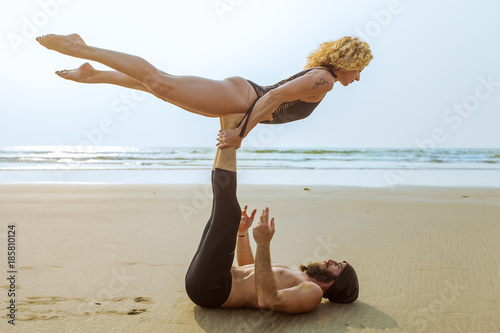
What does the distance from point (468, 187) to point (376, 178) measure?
3.22m

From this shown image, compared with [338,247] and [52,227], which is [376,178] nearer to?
[338,247]

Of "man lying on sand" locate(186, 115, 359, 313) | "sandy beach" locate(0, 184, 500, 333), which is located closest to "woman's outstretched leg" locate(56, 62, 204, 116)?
"man lying on sand" locate(186, 115, 359, 313)

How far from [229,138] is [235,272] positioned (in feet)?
3.39

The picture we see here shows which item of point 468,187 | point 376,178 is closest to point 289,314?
point 468,187

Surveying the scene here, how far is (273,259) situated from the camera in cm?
536

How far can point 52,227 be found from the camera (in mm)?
6602

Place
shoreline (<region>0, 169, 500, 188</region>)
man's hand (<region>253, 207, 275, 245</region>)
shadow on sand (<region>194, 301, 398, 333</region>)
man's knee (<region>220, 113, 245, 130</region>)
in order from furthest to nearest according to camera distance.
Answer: shoreline (<region>0, 169, 500, 188</region>) < man's knee (<region>220, 113, 245, 130</region>) < shadow on sand (<region>194, 301, 398, 333</region>) < man's hand (<region>253, 207, 275, 245</region>)

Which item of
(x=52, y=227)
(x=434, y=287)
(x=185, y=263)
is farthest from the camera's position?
(x=52, y=227)

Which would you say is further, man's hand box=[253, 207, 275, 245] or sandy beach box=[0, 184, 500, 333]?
sandy beach box=[0, 184, 500, 333]

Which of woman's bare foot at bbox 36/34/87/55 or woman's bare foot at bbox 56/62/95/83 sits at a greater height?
woman's bare foot at bbox 36/34/87/55

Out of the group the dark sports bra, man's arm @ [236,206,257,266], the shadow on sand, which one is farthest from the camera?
man's arm @ [236,206,257,266]

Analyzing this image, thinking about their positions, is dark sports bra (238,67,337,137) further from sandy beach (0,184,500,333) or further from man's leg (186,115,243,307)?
sandy beach (0,184,500,333)

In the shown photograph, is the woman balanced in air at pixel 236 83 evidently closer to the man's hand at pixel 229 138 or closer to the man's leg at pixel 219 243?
the man's hand at pixel 229 138

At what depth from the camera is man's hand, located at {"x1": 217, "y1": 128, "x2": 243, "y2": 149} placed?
351 centimetres
